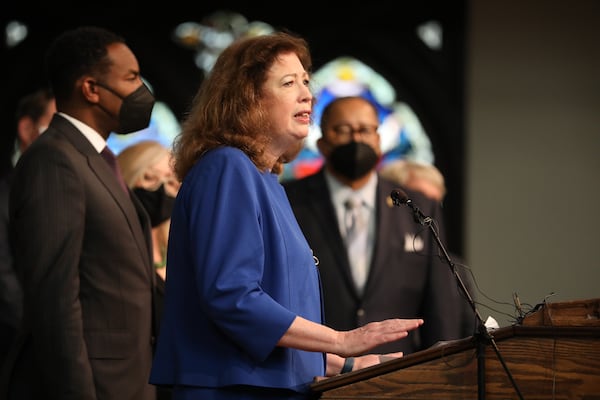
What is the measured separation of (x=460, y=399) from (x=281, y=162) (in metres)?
0.99

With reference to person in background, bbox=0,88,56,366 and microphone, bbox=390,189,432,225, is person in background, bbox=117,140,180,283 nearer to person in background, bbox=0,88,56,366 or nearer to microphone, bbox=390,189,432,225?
person in background, bbox=0,88,56,366

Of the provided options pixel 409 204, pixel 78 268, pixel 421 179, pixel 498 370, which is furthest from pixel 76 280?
pixel 421 179

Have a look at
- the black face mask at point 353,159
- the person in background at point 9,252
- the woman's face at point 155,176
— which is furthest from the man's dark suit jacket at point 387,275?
the person in background at point 9,252

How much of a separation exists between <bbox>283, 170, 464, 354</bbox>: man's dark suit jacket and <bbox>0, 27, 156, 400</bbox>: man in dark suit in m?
1.31

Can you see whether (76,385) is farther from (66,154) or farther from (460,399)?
(460,399)

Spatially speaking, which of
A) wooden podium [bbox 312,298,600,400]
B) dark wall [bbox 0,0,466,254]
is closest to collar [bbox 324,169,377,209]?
wooden podium [bbox 312,298,600,400]

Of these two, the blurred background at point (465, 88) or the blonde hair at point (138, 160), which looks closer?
the blonde hair at point (138, 160)

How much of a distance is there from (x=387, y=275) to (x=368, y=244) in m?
0.20

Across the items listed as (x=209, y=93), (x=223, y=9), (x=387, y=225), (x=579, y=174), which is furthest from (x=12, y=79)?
(x=209, y=93)

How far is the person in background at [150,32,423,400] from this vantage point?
272 cm

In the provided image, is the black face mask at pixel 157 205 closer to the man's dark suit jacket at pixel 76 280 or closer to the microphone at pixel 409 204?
the man's dark suit jacket at pixel 76 280

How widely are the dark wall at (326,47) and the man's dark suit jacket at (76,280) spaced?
5.90 meters

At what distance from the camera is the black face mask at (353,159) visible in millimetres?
5098

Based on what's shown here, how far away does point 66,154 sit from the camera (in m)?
3.61
